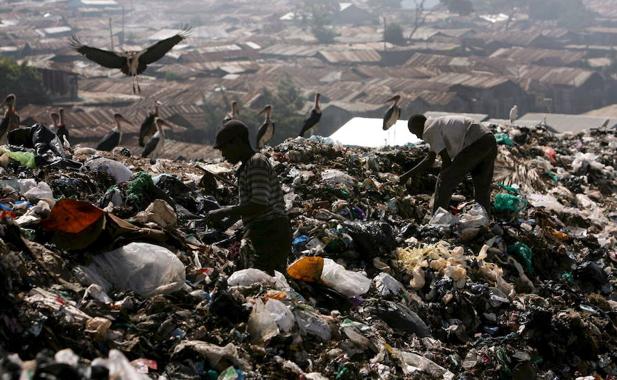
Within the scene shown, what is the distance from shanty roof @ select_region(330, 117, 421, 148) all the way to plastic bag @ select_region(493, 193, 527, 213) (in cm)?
584

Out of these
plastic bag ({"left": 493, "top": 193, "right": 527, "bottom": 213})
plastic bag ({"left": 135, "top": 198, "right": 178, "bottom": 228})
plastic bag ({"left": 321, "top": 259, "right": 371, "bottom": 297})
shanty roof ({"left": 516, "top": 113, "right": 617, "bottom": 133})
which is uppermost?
plastic bag ({"left": 135, "top": 198, "right": 178, "bottom": 228})

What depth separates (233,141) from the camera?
426 centimetres

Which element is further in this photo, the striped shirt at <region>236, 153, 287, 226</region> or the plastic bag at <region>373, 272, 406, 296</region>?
the plastic bag at <region>373, 272, 406, 296</region>

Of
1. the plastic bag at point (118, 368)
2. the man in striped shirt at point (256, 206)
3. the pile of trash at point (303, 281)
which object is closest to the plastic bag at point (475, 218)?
the pile of trash at point (303, 281)

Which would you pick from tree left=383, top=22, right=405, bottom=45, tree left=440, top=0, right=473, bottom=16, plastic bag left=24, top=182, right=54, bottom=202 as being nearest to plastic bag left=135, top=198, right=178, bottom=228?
plastic bag left=24, top=182, right=54, bottom=202

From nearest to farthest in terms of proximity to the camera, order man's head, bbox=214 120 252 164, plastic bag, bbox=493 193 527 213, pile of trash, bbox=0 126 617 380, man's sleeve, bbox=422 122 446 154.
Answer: pile of trash, bbox=0 126 617 380
man's head, bbox=214 120 252 164
man's sleeve, bbox=422 122 446 154
plastic bag, bbox=493 193 527 213

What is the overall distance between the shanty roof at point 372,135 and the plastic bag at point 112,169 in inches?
274

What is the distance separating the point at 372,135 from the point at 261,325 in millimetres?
10479

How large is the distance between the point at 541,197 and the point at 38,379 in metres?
6.65

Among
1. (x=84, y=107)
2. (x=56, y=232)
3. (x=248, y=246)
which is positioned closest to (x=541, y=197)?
(x=248, y=246)

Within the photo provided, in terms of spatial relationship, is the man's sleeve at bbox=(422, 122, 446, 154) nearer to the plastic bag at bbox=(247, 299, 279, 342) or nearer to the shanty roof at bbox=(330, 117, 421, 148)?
the plastic bag at bbox=(247, 299, 279, 342)

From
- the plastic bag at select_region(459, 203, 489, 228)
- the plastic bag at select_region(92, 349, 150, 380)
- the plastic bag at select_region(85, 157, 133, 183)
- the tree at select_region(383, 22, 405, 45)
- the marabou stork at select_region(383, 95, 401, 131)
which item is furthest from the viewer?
the tree at select_region(383, 22, 405, 45)

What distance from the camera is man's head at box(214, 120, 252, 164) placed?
4.25m

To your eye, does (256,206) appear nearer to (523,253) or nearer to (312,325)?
(312,325)
